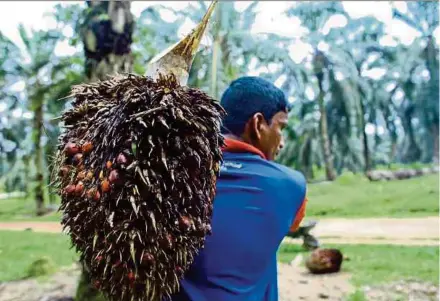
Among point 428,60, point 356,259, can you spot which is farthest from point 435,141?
point 356,259

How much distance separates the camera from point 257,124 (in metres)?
1.02

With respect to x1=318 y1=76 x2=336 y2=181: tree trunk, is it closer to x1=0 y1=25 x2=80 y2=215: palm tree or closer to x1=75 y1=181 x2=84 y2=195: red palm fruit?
x1=0 y1=25 x2=80 y2=215: palm tree

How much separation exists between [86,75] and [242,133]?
1795 millimetres

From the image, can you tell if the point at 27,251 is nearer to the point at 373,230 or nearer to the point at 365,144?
the point at 373,230

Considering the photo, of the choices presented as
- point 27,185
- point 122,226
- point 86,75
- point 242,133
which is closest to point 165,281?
point 122,226

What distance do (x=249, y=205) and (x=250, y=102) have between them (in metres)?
0.18

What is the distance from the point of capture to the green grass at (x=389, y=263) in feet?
10.3

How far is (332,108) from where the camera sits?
6.19 m

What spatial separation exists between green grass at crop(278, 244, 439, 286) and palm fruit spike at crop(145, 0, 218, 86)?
2590mm

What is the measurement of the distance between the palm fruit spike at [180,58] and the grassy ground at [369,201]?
262 cm

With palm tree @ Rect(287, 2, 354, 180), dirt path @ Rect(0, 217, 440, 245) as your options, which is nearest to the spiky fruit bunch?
dirt path @ Rect(0, 217, 440, 245)

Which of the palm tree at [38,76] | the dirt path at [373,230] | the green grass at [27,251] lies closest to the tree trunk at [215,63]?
the palm tree at [38,76]

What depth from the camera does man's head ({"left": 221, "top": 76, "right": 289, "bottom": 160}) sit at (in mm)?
1014

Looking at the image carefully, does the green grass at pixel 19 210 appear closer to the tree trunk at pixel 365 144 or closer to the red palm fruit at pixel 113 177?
the red palm fruit at pixel 113 177
